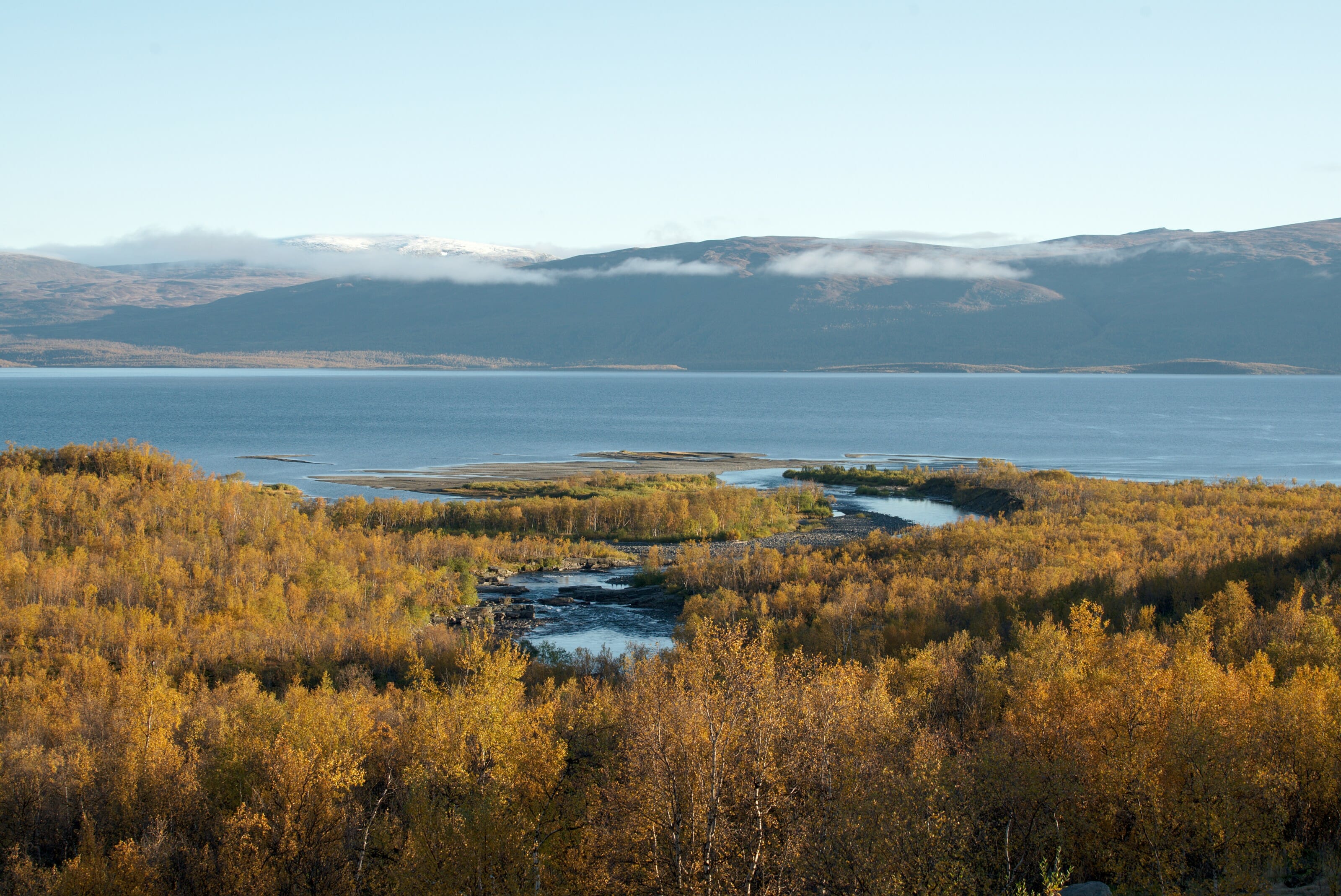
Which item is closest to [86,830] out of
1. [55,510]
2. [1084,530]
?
[55,510]

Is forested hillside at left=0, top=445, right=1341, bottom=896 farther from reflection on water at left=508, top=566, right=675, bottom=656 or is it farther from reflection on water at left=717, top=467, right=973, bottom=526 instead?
reflection on water at left=717, top=467, right=973, bottom=526

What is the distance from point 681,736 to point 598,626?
3780cm

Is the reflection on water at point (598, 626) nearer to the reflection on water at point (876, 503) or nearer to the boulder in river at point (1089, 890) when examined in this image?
the boulder in river at point (1089, 890)

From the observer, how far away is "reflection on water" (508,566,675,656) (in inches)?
2108

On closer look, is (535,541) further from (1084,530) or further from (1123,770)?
(1123,770)

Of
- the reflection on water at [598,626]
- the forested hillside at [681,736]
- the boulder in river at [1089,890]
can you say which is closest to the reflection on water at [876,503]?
the reflection on water at [598,626]

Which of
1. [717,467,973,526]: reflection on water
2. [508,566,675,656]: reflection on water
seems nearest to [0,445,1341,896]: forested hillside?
[508,566,675,656]: reflection on water

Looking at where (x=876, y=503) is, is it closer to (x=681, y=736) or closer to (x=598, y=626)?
(x=598, y=626)

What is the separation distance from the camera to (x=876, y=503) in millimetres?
105000

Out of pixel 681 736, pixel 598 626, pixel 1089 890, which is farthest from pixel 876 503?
pixel 681 736

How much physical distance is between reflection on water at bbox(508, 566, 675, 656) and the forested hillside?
3670 mm

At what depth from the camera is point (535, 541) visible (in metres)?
77.2

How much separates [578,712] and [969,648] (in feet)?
63.5

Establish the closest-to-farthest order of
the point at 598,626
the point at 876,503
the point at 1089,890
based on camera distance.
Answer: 1. the point at 1089,890
2. the point at 598,626
3. the point at 876,503
